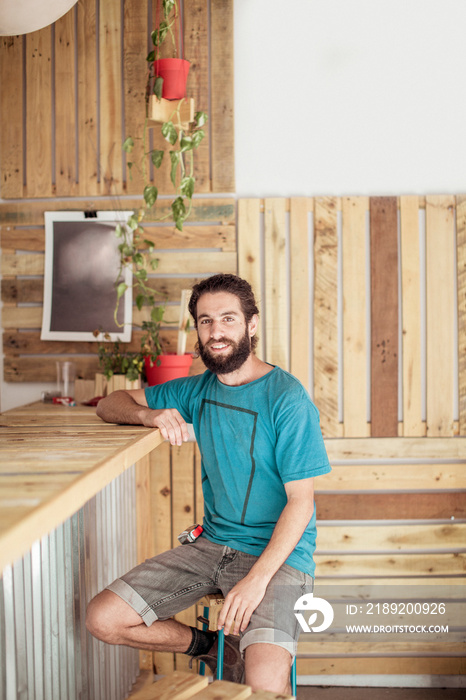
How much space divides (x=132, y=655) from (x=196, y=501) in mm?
738

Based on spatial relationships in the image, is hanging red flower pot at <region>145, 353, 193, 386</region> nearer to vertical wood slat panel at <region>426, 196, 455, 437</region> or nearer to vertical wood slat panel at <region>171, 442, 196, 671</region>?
vertical wood slat panel at <region>171, 442, 196, 671</region>

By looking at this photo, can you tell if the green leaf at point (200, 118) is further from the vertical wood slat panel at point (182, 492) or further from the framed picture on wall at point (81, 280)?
the vertical wood slat panel at point (182, 492)

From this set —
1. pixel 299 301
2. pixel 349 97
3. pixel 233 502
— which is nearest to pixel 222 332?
pixel 233 502

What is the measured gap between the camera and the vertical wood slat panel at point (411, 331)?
120 inches

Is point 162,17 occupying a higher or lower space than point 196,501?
higher

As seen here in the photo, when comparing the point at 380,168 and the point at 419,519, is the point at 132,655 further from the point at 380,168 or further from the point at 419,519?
the point at 380,168

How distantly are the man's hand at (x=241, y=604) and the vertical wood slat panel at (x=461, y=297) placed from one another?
1.61m

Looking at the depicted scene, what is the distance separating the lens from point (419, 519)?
3.07 m

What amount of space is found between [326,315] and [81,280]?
119cm

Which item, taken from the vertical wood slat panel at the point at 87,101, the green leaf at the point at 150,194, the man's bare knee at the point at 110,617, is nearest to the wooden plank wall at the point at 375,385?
the green leaf at the point at 150,194

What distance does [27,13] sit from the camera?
2059 mm

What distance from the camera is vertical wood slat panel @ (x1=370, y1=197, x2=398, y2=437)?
3061 millimetres

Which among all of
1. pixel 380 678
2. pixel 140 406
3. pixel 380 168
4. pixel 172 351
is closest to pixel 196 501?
pixel 172 351

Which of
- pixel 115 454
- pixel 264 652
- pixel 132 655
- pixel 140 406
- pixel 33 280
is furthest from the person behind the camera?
pixel 33 280
